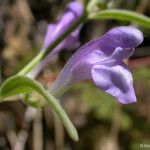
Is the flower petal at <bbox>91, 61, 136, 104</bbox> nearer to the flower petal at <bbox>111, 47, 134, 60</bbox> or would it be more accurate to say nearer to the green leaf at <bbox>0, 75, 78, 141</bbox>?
the flower petal at <bbox>111, 47, 134, 60</bbox>

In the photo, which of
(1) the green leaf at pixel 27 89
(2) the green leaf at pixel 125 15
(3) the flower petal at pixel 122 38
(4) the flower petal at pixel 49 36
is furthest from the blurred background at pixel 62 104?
(3) the flower petal at pixel 122 38

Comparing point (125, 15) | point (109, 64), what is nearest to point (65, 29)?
point (125, 15)

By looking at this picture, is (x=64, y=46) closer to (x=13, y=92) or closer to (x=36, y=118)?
(x=13, y=92)

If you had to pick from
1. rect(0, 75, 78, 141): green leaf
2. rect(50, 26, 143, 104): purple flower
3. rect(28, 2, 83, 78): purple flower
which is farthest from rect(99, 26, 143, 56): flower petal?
rect(28, 2, 83, 78): purple flower

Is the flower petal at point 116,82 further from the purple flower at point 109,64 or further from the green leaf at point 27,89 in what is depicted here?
the green leaf at point 27,89

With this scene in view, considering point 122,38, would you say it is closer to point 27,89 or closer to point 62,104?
point 27,89

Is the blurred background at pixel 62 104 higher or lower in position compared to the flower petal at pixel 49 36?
lower
